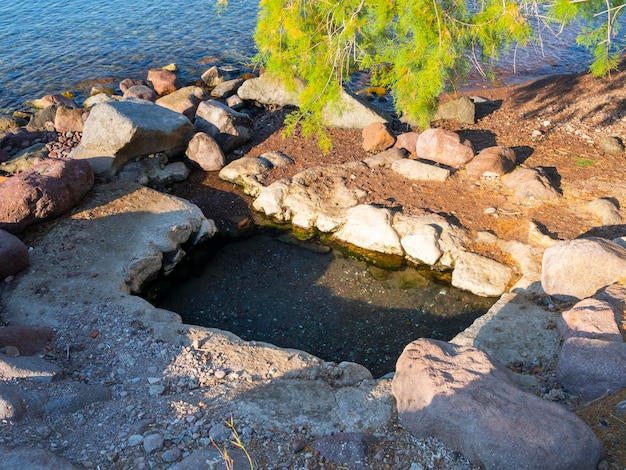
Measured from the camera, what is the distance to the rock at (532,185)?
9625mm

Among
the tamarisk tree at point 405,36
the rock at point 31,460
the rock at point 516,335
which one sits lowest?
the rock at point 516,335

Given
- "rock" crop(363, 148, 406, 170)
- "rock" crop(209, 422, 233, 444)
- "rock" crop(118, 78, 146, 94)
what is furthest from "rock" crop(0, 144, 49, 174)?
"rock" crop(209, 422, 233, 444)

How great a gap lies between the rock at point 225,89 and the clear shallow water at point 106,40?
1.79m

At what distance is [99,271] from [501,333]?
6181 millimetres

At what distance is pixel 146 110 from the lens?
11.8 metres

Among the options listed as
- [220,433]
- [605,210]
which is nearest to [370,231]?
[605,210]

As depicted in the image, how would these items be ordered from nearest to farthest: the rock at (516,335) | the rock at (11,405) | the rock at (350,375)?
the rock at (11,405) < the rock at (350,375) < the rock at (516,335)

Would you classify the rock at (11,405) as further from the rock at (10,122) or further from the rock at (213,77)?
the rock at (213,77)

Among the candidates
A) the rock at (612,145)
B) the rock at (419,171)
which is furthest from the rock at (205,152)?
the rock at (612,145)

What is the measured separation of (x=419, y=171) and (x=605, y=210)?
3423 mm

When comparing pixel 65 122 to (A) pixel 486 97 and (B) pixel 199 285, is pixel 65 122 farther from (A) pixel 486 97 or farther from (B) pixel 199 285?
(A) pixel 486 97

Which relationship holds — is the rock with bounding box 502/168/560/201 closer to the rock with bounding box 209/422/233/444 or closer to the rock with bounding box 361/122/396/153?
the rock with bounding box 361/122/396/153

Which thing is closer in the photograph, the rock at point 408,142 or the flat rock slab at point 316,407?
the flat rock slab at point 316,407

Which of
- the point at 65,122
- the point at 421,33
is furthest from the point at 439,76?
the point at 65,122
